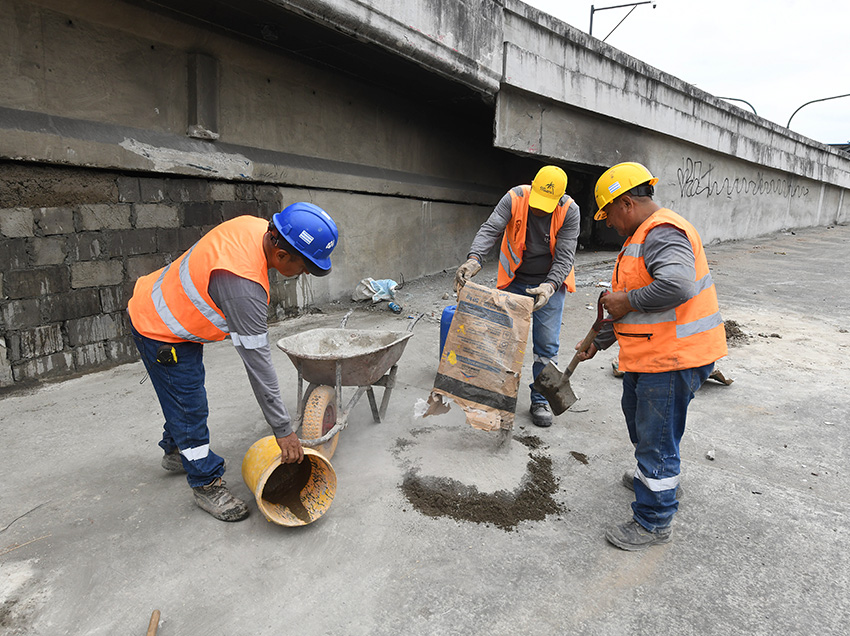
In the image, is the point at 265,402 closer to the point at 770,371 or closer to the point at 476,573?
the point at 476,573

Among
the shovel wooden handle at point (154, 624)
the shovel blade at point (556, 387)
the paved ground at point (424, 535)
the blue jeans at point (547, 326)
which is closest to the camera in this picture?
the shovel wooden handle at point (154, 624)

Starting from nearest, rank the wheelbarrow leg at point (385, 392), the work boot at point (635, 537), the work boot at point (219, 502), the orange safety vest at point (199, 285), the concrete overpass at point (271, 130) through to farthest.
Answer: the orange safety vest at point (199, 285) < the work boot at point (635, 537) < the work boot at point (219, 502) < the wheelbarrow leg at point (385, 392) < the concrete overpass at point (271, 130)

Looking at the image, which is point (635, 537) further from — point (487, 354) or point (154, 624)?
point (154, 624)

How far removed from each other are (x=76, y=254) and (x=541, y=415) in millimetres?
4177

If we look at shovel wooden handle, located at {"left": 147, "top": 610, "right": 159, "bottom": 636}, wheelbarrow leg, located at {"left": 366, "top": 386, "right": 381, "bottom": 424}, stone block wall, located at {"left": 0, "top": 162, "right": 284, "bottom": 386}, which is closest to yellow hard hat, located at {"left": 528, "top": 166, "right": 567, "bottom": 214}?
wheelbarrow leg, located at {"left": 366, "top": 386, "right": 381, "bottom": 424}

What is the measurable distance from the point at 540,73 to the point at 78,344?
678 cm

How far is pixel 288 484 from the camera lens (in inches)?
113

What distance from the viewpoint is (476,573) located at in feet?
7.66

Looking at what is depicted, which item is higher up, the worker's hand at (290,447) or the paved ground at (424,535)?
the worker's hand at (290,447)

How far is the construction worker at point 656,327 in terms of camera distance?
7.42ft

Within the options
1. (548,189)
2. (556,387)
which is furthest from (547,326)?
(548,189)

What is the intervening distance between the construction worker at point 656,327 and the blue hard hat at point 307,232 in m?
1.30

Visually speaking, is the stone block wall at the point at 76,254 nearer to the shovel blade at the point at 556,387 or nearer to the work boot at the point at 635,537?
the shovel blade at the point at 556,387

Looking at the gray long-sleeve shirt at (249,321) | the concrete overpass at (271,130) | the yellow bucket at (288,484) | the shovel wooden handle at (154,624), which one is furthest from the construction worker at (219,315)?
the concrete overpass at (271,130)
